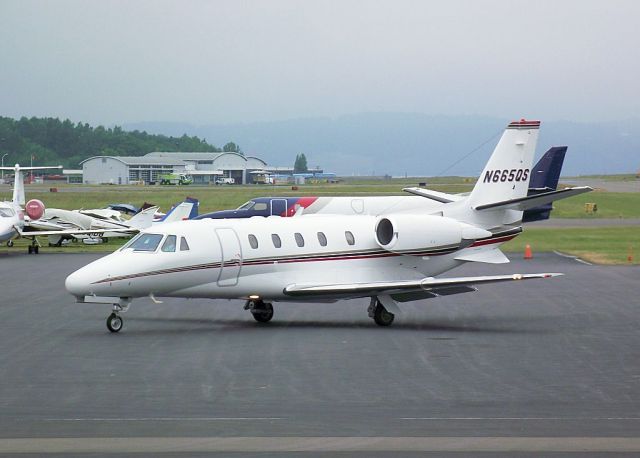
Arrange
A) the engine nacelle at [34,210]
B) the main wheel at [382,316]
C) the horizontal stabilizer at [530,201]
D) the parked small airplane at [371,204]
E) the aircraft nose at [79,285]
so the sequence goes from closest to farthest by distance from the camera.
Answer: the aircraft nose at [79,285] < the main wheel at [382,316] < the horizontal stabilizer at [530,201] < the parked small airplane at [371,204] < the engine nacelle at [34,210]

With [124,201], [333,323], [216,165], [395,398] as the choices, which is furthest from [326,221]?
[216,165]

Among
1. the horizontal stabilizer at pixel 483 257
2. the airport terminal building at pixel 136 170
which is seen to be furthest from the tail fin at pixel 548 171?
the airport terminal building at pixel 136 170

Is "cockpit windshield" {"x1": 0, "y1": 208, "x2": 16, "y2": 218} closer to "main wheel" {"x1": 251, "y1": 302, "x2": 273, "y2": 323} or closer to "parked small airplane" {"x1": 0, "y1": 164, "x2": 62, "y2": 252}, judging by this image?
"parked small airplane" {"x1": 0, "y1": 164, "x2": 62, "y2": 252}

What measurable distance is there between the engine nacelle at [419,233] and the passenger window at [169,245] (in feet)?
15.3

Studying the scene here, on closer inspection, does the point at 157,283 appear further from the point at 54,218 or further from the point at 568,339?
the point at 54,218

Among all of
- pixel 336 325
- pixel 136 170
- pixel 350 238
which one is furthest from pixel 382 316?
pixel 136 170

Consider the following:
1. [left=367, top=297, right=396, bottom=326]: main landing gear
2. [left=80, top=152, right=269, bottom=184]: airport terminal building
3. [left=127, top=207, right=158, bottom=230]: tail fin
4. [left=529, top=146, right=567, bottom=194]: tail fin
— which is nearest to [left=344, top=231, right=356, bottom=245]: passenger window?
[left=367, top=297, right=396, bottom=326]: main landing gear

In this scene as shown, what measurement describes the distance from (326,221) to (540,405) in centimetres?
1040

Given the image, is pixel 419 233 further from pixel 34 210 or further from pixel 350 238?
pixel 34 210

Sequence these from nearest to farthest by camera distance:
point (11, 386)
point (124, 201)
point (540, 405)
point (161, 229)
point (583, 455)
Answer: point (583, 455) → point (540, 405) → point (11, 386) → point (161, 229) → point (124, 201)

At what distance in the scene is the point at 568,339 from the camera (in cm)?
2136

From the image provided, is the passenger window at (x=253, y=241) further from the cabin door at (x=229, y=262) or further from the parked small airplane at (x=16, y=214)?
the parked small airplane at (x=16, y=214)

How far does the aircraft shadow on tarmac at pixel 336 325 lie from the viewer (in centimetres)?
2259

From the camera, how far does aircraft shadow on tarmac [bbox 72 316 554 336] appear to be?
890 inches
